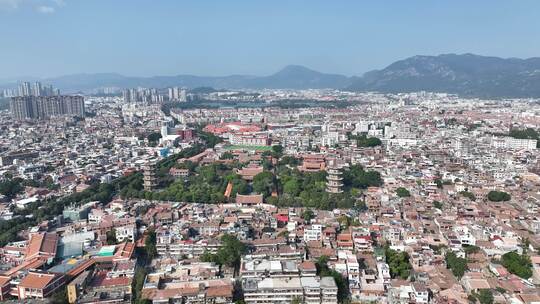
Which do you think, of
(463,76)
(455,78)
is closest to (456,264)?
(455,78)

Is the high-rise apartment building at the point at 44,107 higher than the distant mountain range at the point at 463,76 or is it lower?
lower

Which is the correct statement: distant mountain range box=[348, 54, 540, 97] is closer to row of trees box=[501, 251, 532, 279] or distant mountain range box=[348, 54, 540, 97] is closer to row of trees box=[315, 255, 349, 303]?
row of trees box=[501, 251, 532, 279]

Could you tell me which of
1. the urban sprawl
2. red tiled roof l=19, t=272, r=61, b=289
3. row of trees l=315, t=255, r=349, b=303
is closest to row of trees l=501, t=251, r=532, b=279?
the urban sprawl

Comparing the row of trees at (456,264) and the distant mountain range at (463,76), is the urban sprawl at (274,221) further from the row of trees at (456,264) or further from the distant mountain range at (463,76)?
the distant mountain range at (463,76)

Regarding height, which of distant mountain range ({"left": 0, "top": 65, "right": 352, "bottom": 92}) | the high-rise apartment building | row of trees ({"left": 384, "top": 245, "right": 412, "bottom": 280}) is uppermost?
distant mountain range ({"left": 0, "top": 65, "right": 352, "bottom": 92})

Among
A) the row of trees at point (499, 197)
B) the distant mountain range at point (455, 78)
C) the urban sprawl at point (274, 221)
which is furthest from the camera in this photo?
the distant mountain range at point (455, 78)

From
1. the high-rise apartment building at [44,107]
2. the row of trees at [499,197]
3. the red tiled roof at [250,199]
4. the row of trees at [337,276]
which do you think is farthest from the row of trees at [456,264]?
the high-rise apartment building at [44,107]

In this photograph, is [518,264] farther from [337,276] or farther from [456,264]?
[337,276]

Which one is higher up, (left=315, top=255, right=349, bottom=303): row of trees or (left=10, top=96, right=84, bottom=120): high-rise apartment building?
(left=10, top=96, right=84, bottom=120): high-rise apartment building

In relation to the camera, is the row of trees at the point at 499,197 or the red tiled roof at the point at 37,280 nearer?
the red tiled roof at the point at 37,280

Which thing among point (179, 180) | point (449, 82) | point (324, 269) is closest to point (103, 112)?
point (179, 180)
